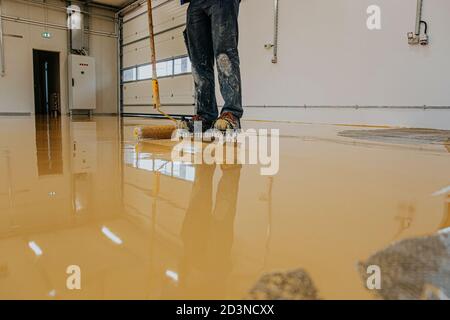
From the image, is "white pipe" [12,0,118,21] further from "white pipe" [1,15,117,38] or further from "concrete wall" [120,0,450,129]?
"concrete wall" [120,0,450,129]

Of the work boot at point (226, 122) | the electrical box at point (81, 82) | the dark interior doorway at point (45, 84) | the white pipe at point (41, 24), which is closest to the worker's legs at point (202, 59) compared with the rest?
the work boot at point (226, 122)

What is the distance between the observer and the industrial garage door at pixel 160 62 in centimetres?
763

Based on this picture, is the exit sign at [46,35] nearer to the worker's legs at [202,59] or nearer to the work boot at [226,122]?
the worker's legs at [202,59]

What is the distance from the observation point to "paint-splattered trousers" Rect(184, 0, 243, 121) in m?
2.14

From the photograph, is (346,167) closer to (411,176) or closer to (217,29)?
(411,176)

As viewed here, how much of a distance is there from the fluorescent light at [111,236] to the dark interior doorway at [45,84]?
10.3 meters

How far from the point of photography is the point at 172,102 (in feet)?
26.2

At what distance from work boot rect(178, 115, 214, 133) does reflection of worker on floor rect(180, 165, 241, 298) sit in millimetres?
1463

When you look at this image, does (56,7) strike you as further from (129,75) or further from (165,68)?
(165,68)

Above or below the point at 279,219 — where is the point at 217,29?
above

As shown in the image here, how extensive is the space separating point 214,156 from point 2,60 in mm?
8998

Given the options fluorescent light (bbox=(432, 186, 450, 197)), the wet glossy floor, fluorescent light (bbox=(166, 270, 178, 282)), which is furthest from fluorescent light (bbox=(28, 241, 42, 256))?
fluorescent light (bbox=(432, 186, 450, 197))
